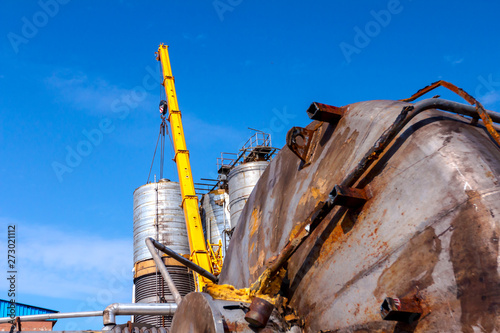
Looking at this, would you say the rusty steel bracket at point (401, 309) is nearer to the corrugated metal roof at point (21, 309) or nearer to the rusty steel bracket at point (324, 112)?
the rusty steel bracket at point (324, 112)

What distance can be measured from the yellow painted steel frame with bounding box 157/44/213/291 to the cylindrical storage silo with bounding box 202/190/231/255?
2658mm

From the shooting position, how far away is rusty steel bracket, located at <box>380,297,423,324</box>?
1.97 m

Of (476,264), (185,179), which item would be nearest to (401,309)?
(476,264)

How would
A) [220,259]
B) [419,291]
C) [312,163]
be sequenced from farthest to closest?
[220,259] < [312,163] < [419,291]

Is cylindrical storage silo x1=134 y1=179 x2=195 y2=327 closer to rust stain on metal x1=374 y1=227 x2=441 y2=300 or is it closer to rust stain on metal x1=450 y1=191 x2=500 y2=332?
rust stain on metal x1=374 y1=227 x2=441 y2=300

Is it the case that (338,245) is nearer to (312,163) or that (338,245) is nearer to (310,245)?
(310,245)

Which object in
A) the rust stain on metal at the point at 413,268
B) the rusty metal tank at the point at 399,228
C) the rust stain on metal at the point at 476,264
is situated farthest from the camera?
the rust stain on metal at the point at 413,268

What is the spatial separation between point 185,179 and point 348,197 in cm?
2365

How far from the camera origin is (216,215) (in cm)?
2794

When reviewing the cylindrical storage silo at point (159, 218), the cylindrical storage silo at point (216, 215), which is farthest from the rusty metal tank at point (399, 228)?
the cylindrical storage silo at point (216, 215)

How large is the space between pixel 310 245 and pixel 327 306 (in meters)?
0.36

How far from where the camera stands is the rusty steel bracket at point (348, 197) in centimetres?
237

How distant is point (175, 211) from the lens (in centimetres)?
2688

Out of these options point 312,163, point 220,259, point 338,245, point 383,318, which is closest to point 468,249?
point 383,318
